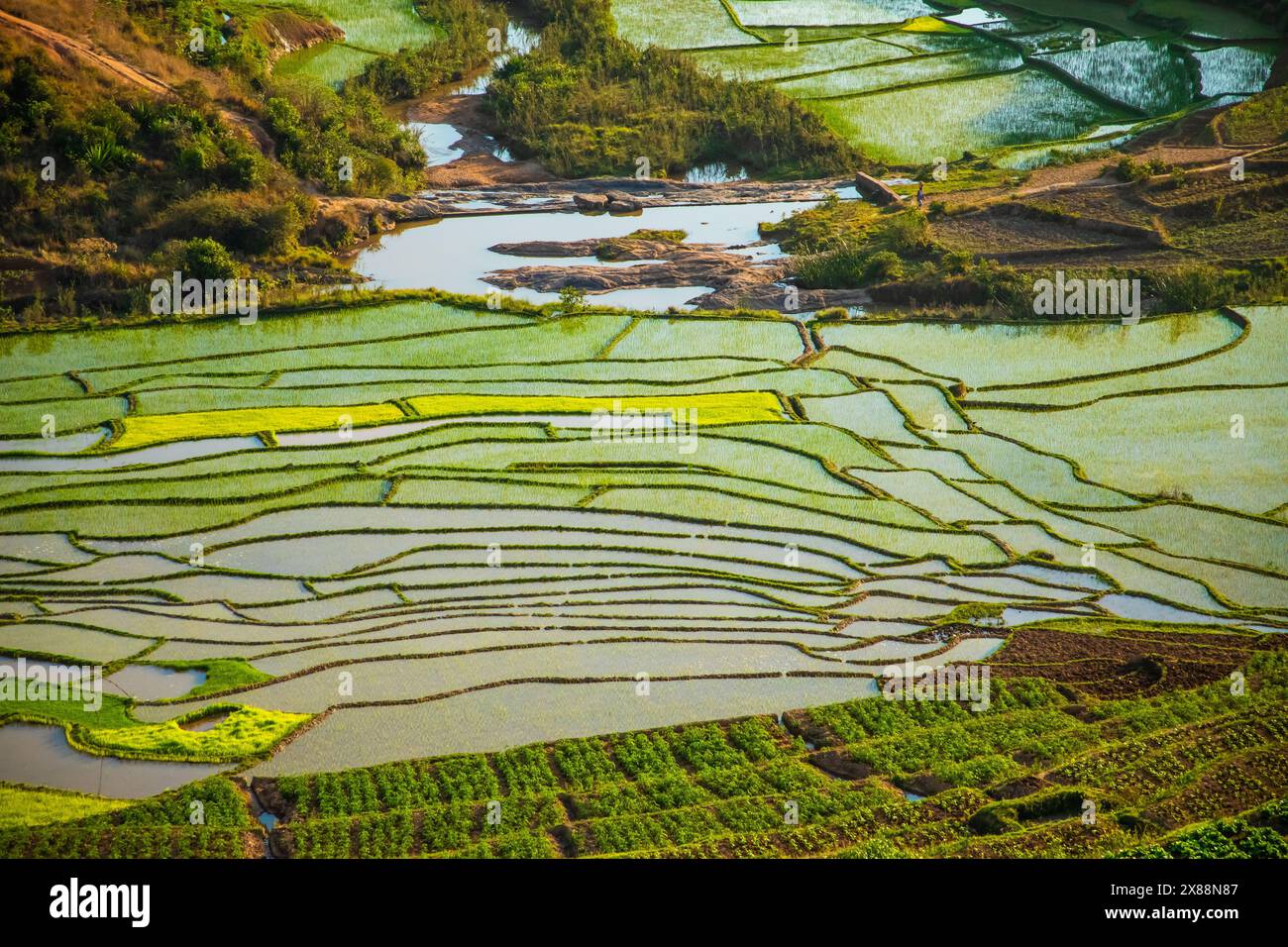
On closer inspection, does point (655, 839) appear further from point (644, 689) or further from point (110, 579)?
point (110, 579)

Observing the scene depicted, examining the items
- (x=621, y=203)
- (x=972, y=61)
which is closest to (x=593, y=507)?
(x=621, y=203)

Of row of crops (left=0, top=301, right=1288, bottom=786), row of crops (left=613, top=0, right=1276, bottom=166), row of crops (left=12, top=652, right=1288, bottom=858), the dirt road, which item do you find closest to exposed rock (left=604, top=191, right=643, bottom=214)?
row of crops (left=613, top=0, right=1276, bottom=166)

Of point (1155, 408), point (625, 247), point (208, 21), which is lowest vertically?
point (1155, 408)

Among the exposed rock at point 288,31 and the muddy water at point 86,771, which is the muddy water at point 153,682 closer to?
the muddy water at point 86,771

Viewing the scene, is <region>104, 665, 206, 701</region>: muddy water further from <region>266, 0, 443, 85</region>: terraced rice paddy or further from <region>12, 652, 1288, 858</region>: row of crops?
<region>266, 0, 443, 85</region>: terraced rice paddy

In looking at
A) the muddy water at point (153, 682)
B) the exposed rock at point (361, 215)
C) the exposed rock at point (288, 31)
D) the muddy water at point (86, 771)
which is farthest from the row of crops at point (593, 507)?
the exposed rock at point (288, 31)
